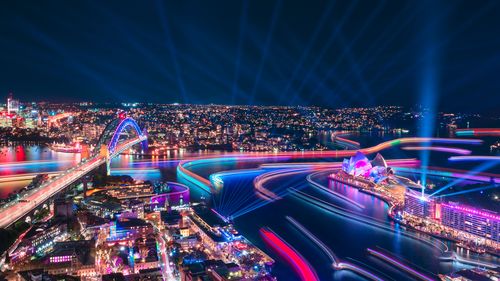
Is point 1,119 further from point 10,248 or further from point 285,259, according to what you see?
point 285,259

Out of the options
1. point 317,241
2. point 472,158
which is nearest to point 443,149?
point 472,158

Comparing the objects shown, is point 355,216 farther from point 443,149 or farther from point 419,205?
point 443,149

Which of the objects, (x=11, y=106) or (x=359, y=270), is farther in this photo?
(x=11, y=106)

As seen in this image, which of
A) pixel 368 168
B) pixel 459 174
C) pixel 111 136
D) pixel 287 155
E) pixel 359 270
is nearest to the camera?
pixel 359 270

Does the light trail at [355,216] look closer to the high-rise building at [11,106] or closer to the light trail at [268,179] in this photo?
the light trail at [268,179]

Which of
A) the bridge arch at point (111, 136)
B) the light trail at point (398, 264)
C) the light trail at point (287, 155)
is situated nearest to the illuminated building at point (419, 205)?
the light trail at point (398, 264)
